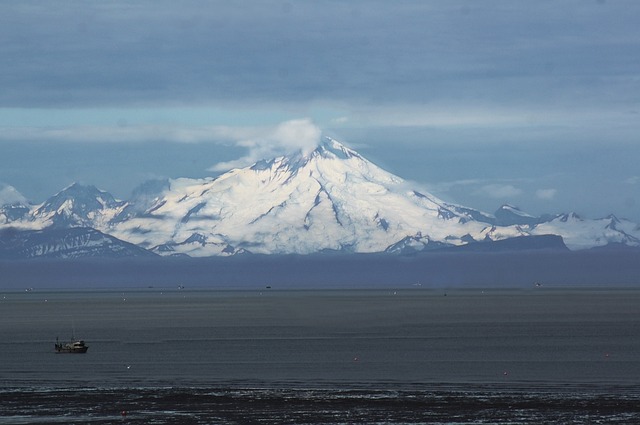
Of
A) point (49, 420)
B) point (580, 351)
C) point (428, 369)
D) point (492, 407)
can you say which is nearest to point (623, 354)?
point (580, 351)

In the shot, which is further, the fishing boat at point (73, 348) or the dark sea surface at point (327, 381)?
the fishing boat at point (73, 348)

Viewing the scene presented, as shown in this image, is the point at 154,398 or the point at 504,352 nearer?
the point at 154,398

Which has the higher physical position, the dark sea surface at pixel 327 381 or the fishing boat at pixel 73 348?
the fishing boat at pixel 73 348

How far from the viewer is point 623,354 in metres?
144

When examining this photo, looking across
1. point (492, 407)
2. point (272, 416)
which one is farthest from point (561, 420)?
point (272, 416)

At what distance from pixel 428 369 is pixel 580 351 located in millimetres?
32772

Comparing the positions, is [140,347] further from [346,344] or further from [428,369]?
[428,369]

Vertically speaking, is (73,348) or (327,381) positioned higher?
(73,348)

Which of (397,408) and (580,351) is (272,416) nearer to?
(397,408)

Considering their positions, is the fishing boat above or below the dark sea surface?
above

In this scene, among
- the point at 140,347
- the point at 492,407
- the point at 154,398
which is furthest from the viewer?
the point at 140,347

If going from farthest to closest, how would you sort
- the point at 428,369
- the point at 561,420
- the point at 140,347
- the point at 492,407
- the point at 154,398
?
the point at 140,347, the point at 428,369, the point at 154,398, the point at 492,407, the point at 561,420

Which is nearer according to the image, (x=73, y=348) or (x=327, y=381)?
(x=327, y=381)

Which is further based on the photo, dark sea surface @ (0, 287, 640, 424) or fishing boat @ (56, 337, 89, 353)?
fishing boat @ (56, 337, 89, 353)
